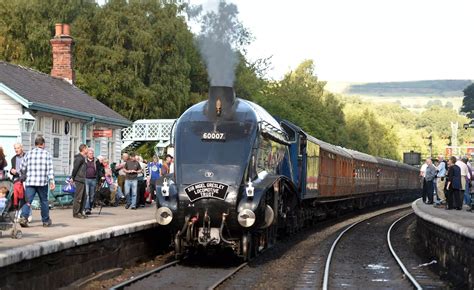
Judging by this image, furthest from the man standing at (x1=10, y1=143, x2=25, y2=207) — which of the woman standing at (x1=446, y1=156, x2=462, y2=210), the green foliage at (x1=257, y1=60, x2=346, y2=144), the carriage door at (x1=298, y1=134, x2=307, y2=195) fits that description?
the green foliage at (x1=257, y1=60, x2=346, y2=144)

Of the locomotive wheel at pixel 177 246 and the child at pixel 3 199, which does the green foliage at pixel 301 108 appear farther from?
the child at pixel 3 199

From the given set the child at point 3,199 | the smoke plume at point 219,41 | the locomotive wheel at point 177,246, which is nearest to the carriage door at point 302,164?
the smoke plume at point 219,41

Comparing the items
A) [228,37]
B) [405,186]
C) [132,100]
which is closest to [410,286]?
[228,37]

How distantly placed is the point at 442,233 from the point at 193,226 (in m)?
4.72

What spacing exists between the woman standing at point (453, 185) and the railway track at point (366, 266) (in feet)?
6.69

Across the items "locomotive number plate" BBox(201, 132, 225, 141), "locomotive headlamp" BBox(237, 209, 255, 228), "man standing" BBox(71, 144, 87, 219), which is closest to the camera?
"locomotive headlamp" BBox(237, 209, 255, 228)

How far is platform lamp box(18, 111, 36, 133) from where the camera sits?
23.2 meters

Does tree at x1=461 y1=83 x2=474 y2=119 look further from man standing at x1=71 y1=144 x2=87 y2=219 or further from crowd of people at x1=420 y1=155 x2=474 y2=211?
man standing at x1=71 y1=144 x2=87 y2=219

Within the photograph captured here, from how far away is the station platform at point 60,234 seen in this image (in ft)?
31.8

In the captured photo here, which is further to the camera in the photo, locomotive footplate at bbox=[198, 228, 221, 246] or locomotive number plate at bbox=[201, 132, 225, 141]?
locomotive number plate at bbox=[201, 132, 225, 141]

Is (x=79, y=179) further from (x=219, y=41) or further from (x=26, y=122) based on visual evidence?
(x=26, y=122)

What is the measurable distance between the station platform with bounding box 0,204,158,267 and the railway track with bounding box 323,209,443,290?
3558 millimetres

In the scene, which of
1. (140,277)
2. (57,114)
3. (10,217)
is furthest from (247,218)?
(57,114)

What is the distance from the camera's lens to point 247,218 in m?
13.7
